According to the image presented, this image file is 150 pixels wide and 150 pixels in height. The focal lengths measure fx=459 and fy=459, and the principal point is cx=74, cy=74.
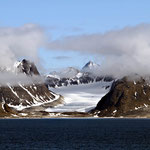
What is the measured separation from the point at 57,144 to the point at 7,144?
670 inches

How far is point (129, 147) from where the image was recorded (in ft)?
482

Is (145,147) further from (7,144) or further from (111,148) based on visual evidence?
(7,144)

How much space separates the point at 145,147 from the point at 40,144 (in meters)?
35.9

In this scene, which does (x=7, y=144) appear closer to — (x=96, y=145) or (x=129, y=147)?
(x=96, y=145)

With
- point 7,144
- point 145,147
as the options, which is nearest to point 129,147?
point 145,147

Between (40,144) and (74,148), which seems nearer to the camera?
(74,148)

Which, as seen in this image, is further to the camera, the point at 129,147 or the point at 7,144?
the point at 7,144

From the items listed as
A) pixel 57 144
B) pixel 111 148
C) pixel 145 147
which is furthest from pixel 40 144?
pixel 145 147

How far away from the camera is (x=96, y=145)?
154500mm

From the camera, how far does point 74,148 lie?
145250 millimetres

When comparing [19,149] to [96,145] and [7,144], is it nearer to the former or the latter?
[7,144]

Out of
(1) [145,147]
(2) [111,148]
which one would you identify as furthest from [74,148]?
(1) [145,147]

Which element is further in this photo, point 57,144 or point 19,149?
point 57,144

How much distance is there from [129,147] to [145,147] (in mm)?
5060
